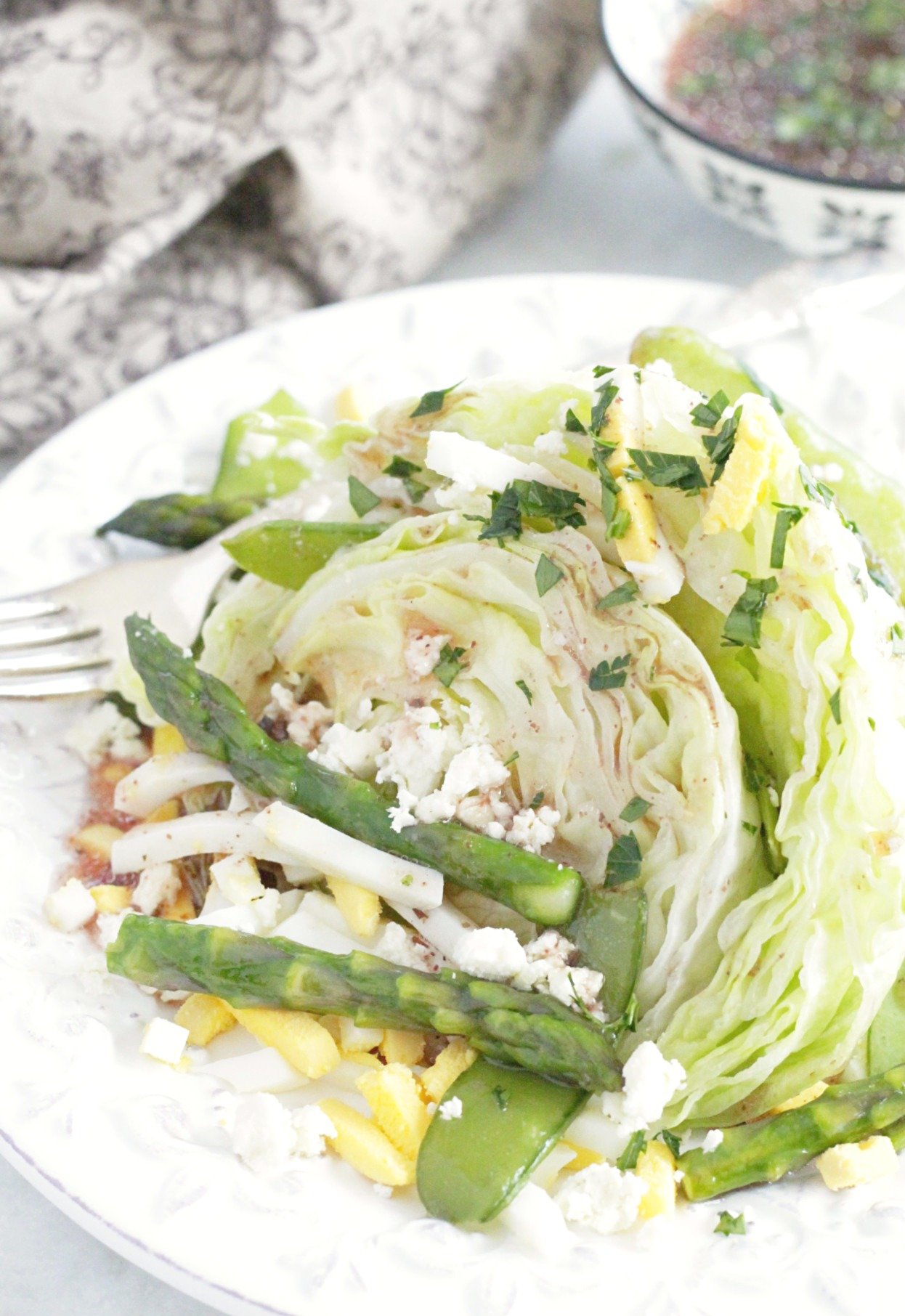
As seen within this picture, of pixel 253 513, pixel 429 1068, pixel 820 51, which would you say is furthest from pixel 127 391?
pixel 820 51

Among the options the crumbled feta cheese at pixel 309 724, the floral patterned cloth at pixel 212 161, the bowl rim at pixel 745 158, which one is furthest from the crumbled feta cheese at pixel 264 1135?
the bowl rim at pixel 745 158

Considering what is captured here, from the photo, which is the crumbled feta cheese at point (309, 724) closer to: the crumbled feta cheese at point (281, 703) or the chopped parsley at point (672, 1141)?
the crumbled feta cheese at point (281, 703)

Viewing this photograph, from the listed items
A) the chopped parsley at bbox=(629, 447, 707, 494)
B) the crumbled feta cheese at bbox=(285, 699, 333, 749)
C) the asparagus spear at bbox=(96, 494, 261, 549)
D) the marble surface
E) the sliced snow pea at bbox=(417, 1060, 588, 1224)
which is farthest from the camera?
the marble surface

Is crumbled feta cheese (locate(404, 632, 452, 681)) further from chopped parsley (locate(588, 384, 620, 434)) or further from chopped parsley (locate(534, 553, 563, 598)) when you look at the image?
chopped parsley (locate(588, 384, 620, 434))

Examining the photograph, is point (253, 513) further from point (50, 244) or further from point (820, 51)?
point (820, 51)

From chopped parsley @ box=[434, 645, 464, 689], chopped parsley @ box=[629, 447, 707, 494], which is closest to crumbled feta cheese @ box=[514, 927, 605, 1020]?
chopped parsley @ box=[434, 645, 464, 689]

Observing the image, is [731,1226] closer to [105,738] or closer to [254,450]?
[105,738]
